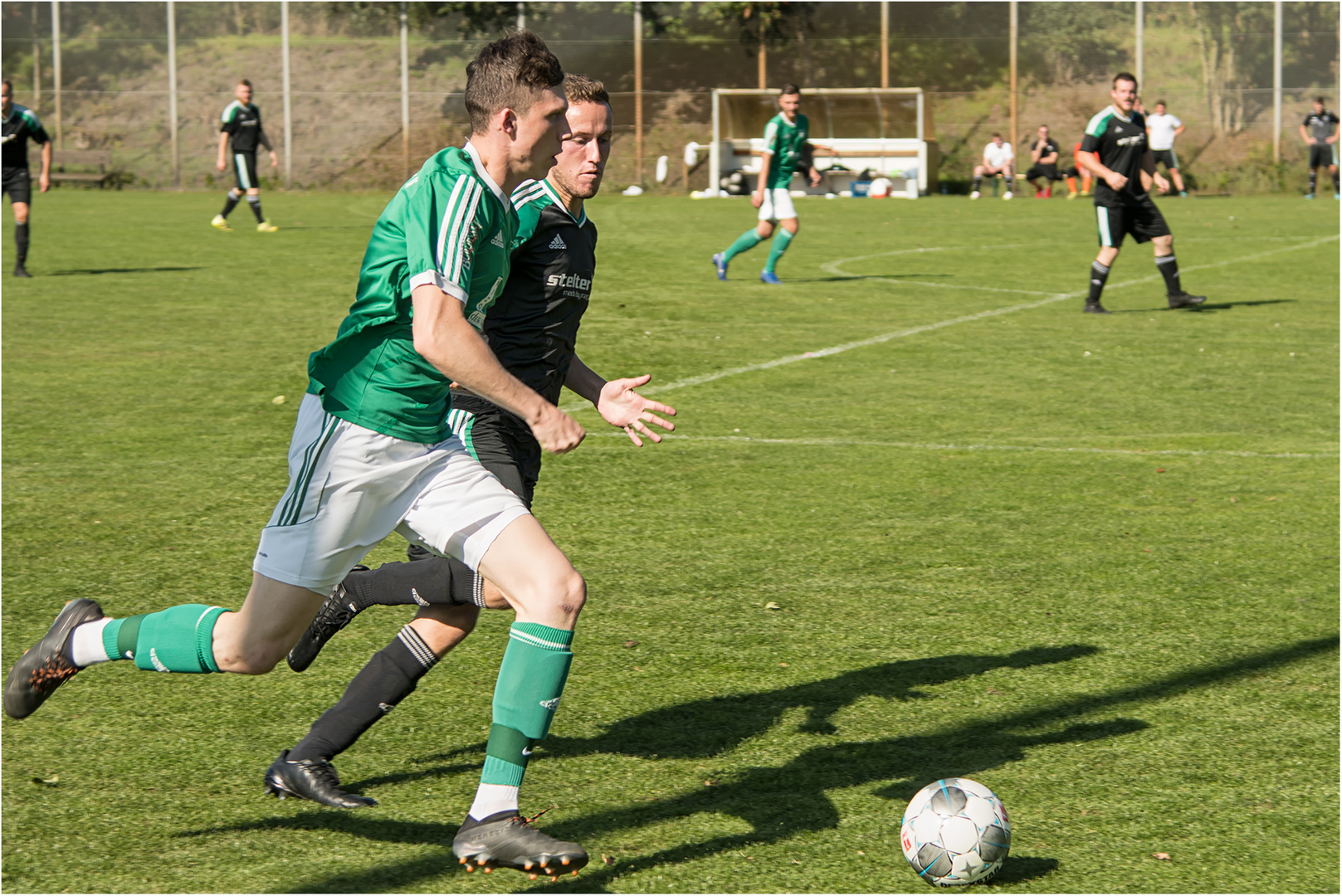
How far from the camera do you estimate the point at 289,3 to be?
4359 centimetres

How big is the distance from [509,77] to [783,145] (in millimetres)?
13261

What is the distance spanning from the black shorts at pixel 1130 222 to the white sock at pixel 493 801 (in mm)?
12611

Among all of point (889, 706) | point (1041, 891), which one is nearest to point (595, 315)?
point (889, 706)

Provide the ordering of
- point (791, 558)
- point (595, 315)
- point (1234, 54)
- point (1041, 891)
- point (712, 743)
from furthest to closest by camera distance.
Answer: point (1234, 54)
point (595, 315)
point (791, 558)
point (712, 743)
point (1041, 891)

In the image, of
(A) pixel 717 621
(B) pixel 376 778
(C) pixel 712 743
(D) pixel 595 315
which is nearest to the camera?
(B) pixel 376 778

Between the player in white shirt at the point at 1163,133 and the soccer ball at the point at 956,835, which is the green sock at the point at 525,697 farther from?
the player in white shirt at the point at 1163,133

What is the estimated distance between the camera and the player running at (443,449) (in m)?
3.48

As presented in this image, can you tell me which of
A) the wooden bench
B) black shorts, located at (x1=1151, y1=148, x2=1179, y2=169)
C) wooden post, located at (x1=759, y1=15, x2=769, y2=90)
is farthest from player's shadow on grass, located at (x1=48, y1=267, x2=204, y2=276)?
wooden post, located at (x1=759, y1=15, x2=769, y2=90)

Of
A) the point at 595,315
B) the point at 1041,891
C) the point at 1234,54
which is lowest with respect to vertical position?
the point at 1041,891

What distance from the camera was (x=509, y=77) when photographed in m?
3.62

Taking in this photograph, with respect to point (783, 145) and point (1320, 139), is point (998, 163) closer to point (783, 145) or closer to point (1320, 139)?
point (1320, 139)

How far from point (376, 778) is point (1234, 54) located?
41800 millimetres

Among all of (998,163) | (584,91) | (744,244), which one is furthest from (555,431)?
(998,163)

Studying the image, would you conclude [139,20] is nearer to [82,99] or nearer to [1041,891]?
[82,99]
